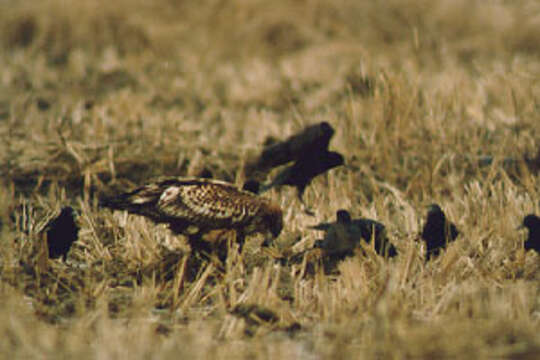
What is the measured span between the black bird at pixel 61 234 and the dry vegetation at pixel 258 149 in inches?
4.1

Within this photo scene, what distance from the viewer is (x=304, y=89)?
32.8 feet

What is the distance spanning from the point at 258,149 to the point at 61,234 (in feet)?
9.24

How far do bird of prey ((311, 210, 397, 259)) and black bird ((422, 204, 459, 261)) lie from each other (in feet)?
0.65

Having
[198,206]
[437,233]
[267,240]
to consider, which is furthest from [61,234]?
[437,233]

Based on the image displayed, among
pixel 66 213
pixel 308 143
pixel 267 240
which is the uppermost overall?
pixel 308 143

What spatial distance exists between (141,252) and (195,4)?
27.6ft

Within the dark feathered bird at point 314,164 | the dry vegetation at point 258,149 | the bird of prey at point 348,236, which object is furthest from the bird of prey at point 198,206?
the dark feathered bird at point 314,164

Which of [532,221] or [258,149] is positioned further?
[258,149]

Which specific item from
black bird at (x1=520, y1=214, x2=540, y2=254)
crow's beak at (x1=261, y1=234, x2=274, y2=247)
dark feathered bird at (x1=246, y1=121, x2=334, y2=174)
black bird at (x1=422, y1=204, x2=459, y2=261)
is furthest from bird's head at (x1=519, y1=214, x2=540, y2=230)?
crow's beak at (x1=261, y1=234, x2=274, y2=247)

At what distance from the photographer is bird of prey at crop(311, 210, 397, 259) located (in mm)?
4242

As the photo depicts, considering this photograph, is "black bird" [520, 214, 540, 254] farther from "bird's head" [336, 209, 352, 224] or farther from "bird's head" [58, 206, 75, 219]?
"bird's head" [58, 206, 75, 219]

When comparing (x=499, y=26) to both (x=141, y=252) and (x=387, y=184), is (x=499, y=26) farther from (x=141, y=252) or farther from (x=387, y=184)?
(x=141, y=252)

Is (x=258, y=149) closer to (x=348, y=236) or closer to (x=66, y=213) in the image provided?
(x=66, y=213)

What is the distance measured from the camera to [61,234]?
4.54 m
